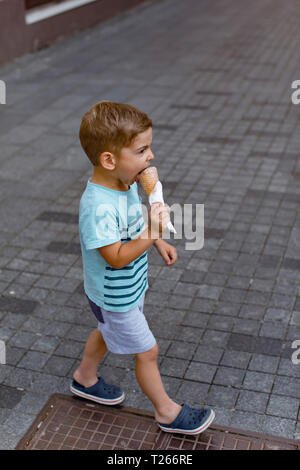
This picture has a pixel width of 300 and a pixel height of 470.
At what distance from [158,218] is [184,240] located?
2.90 metres

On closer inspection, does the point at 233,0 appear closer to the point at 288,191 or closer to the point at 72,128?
the point at 72,128

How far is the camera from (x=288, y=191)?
6281 millimetres

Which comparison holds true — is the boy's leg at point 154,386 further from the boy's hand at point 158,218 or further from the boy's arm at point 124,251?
the boy's hand at point 158,218

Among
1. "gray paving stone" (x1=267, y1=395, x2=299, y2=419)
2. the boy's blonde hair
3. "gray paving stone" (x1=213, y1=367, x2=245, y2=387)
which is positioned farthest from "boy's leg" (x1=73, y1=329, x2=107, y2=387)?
the boy's blonde hair

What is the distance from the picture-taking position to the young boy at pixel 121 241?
109 inches

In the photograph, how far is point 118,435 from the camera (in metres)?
3.34

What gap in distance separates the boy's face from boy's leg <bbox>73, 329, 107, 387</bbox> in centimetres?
103

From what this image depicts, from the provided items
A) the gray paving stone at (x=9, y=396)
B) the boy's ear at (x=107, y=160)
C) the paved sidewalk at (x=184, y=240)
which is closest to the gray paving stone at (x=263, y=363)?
the paved sidewalk at (x=184, y=240)

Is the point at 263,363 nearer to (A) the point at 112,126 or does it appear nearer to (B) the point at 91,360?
(B) the point at 91,360

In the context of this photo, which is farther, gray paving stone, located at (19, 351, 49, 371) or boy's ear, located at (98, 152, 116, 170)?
gray paving stone, located at (19, 351, 49, 371)

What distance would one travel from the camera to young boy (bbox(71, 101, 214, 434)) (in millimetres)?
Result: 2762

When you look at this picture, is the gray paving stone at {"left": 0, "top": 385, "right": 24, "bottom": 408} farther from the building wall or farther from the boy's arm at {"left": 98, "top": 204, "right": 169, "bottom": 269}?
the building wall

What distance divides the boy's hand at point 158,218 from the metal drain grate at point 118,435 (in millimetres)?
1263
